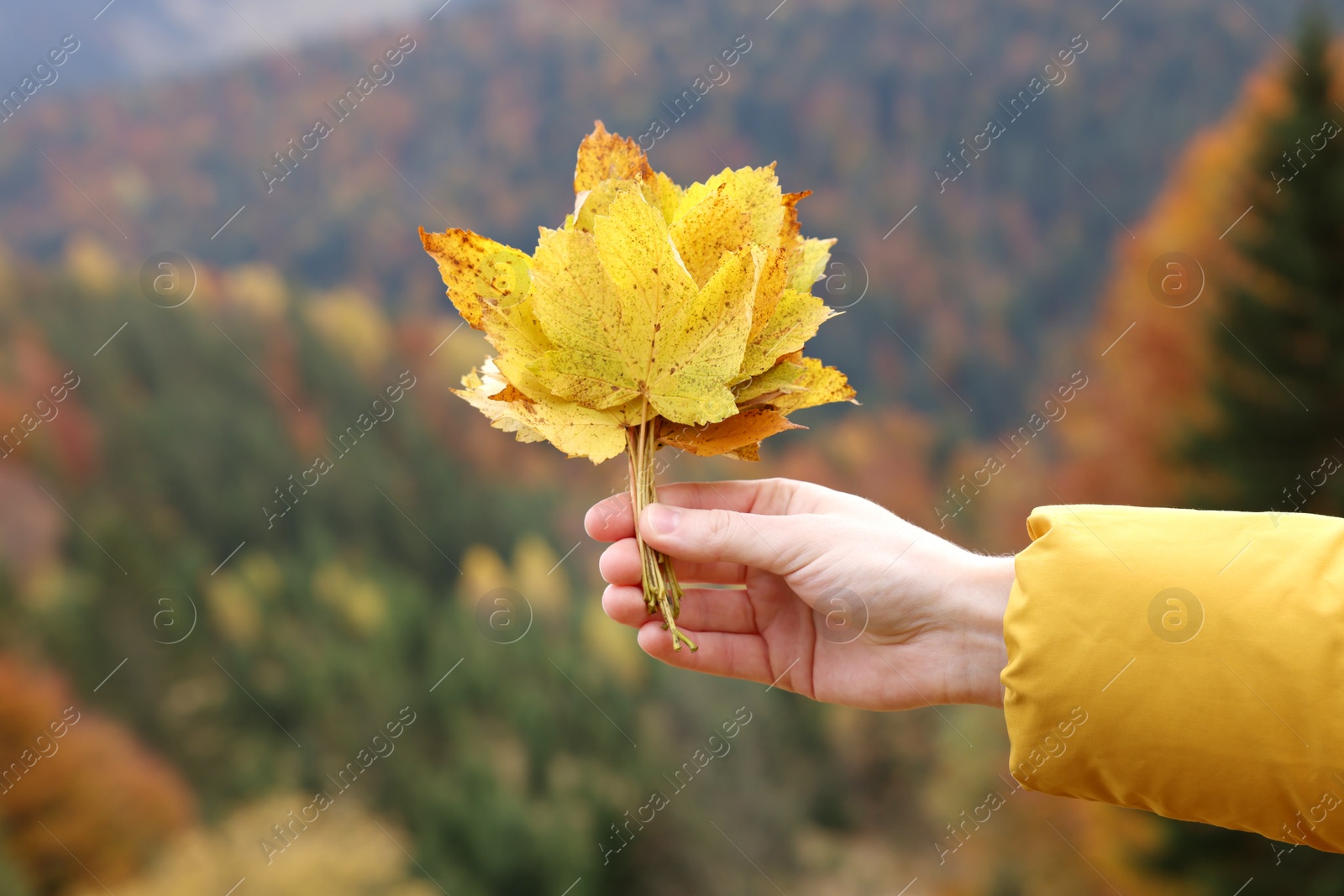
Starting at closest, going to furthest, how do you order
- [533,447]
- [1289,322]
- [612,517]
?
[612,517]
[1289,322]
[533,447]

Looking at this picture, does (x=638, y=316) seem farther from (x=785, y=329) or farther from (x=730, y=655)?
(x=730, y=655)

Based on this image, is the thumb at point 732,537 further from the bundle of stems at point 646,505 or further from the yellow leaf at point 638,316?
the yellow leaf at point 638,316

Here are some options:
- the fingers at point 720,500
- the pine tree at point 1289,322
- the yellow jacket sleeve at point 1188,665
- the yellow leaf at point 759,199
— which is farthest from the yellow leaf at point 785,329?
the pine tree at point 1289,322

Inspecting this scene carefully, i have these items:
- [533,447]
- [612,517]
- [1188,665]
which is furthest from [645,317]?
[533,447]

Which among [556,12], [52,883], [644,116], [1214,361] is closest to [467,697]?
[52,883]

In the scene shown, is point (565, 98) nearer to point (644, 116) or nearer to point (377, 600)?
point (644, 116)
